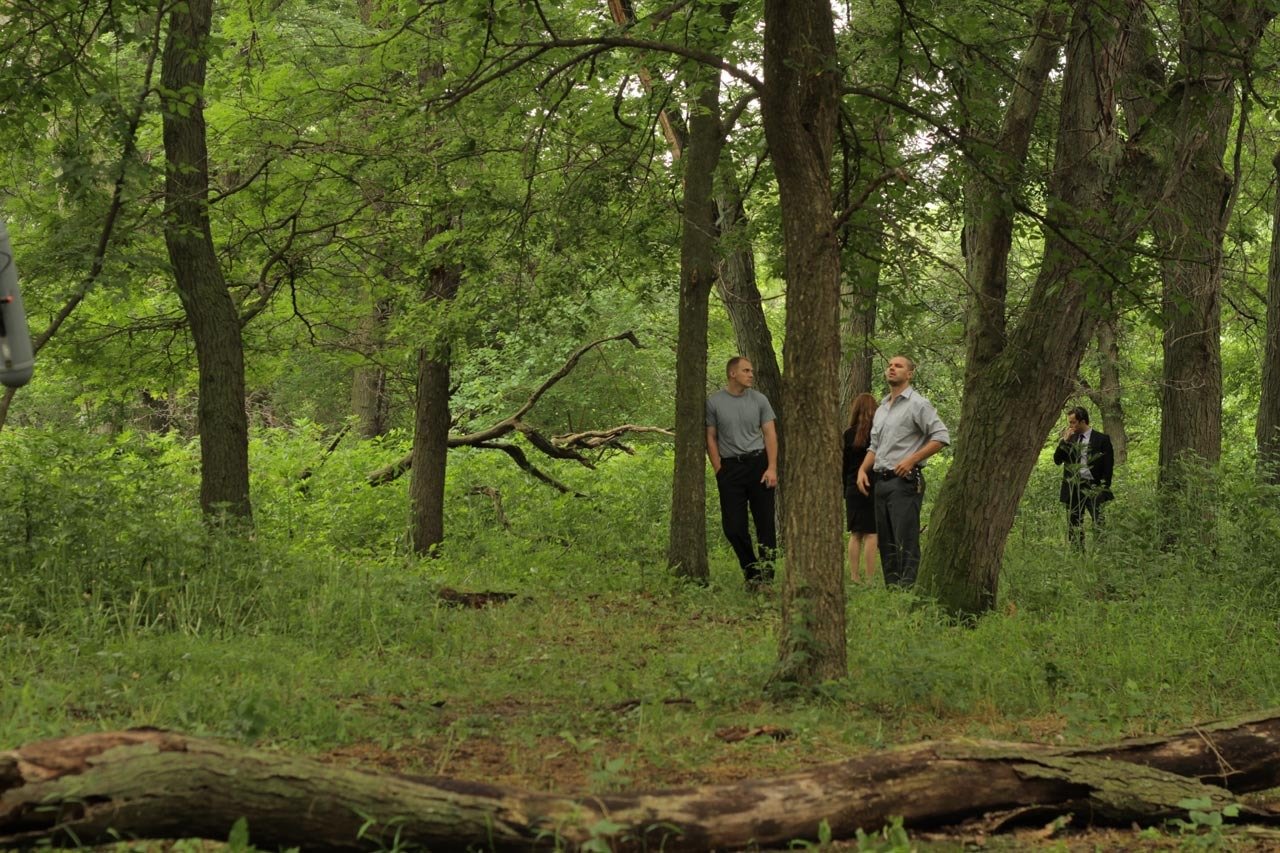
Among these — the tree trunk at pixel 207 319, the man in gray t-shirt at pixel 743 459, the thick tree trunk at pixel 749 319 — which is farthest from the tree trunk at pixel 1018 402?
the tree trunk at pixel 207 319

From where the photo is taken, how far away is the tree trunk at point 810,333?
654 cm

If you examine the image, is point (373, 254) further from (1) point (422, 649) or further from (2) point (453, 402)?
(2) point (453, 402)

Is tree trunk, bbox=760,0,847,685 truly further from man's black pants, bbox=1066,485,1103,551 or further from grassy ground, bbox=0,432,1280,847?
man's black pants, bbox=1066,485,1103,551

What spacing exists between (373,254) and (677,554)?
447 centimetres

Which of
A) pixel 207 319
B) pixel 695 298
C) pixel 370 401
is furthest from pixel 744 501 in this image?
pixel 370 401

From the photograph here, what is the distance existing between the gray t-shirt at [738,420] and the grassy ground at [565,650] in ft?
4.51

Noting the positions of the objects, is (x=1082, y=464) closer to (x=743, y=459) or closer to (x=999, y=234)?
(x=999, y=234)

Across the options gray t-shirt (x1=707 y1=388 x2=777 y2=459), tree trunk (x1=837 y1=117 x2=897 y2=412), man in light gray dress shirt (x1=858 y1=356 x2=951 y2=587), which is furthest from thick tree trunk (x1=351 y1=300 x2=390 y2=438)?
tree trunk (x1=837 y1=117 x2=897 y2=412)

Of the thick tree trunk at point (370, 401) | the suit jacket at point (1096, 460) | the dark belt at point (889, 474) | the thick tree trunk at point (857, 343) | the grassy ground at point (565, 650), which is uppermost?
the thick tree trunk at point (857, 343)

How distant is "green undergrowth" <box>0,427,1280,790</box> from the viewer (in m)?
5.71

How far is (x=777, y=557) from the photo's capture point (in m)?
12.6

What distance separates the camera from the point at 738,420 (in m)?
11.5

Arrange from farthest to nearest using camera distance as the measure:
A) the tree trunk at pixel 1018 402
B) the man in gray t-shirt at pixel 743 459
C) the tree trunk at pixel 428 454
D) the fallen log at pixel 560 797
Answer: the tree trunk at pixel 428 454 < the man in gray t-shirt at pixel 743 459 < the tree trunk at pixel 1018 402 < the fallen log at pixel 560 797

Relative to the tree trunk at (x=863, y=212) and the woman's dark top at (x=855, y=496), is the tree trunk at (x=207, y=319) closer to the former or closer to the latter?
the tree trunk at (x=863, y=212)
